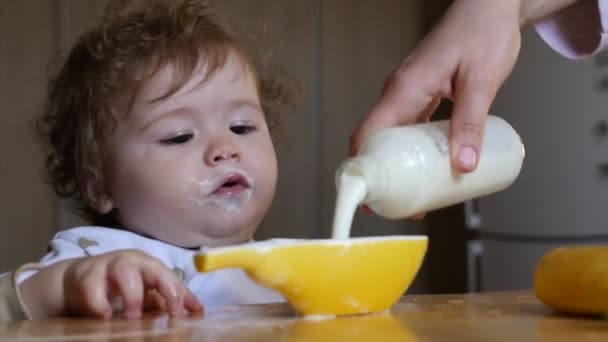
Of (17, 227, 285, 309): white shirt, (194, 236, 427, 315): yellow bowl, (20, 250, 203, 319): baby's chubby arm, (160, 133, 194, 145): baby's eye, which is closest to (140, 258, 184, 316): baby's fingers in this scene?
(20, 250, 203, 319): baby's chubby arm

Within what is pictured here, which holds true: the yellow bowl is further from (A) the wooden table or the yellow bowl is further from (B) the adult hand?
(B) the adult hand

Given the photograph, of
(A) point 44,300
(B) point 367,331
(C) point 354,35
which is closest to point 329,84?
(C) point 354,35

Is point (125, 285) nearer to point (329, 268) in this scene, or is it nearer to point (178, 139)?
point (329, 268)

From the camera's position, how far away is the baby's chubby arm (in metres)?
0.74

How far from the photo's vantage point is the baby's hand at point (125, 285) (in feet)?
2.43

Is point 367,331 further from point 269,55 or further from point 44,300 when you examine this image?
point 269,55

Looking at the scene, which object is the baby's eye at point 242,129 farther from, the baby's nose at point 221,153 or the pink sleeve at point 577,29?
the pink sleeve at point 577,29

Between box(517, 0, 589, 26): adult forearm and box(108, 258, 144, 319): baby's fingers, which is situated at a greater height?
box(517, 0, 589, 26): adult forearm

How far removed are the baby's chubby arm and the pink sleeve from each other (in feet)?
2.18

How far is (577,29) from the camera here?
1.17 metres

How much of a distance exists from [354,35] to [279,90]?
95cm

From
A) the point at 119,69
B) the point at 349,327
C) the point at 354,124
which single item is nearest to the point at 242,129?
the point at 119,69

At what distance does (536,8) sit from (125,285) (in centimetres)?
59

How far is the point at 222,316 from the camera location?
67 centimetres
